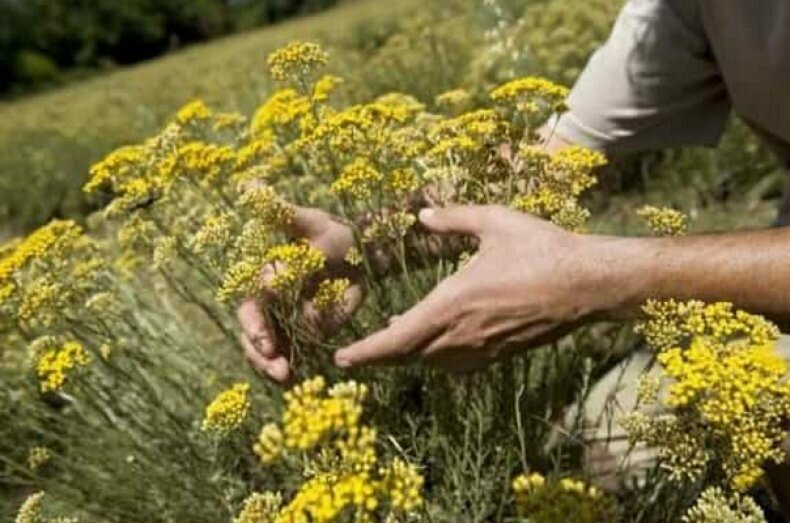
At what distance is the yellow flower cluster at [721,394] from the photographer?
0.98 metres

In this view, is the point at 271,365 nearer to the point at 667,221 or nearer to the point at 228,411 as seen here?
the point at 228,411

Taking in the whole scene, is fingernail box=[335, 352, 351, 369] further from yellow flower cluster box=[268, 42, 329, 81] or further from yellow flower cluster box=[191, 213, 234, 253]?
yellow flower cluster box=[268, 42, 329, 81]

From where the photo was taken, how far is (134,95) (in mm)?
9555

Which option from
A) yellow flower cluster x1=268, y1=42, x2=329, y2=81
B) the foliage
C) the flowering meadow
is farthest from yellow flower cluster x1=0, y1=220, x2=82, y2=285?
the foliage

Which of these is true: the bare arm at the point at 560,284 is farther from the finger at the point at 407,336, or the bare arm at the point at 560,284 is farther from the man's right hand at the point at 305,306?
the man's right hand at the point at 305,306

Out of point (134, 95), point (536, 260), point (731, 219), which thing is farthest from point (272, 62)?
point (134, 95)

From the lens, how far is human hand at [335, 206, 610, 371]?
1.27 m

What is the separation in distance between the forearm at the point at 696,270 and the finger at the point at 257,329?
52 cm

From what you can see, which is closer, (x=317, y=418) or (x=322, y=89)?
(x=317, y=418)

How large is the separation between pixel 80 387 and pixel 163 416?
21cm

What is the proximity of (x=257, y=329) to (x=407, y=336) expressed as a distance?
311 millimetres

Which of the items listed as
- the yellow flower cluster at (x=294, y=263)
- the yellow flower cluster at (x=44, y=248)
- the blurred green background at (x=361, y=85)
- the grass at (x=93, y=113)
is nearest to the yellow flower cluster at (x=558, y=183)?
the yellow flower cluster at (x=294, y=263)

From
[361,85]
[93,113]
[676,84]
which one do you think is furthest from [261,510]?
[93,113]

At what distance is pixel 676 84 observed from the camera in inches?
76.0
